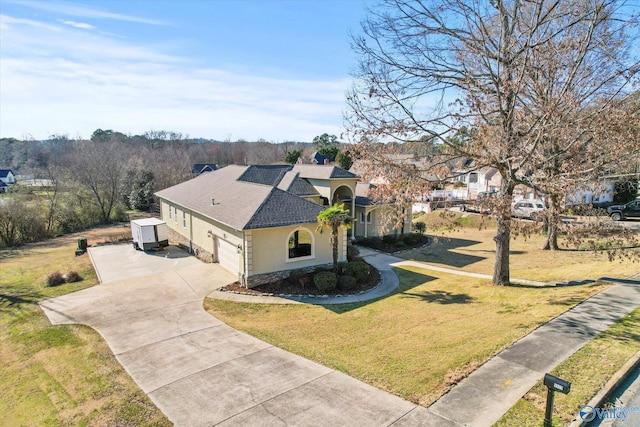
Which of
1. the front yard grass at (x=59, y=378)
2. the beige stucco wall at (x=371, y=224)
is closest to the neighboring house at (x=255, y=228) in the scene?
the beige stucco wall at (x=371, y=224)

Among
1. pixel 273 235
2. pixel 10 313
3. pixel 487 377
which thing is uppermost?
pixel 273 235

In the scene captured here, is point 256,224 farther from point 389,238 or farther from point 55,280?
point 389,238

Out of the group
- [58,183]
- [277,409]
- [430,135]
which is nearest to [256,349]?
[277,409]

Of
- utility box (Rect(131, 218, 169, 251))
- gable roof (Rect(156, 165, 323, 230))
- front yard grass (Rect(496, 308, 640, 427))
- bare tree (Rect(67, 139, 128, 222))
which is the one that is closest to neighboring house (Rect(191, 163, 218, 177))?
bare tree (Rect(67, 139, 128, 222))

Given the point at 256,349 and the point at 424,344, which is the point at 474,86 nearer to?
the point at 424,344

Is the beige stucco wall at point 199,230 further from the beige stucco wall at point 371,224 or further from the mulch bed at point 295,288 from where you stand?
the beige stucco wall at point 371,224

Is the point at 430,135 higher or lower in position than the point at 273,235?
higher
